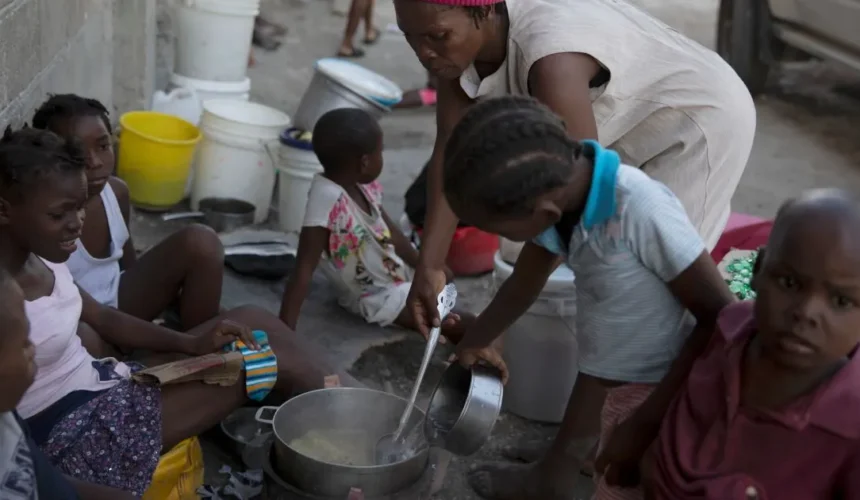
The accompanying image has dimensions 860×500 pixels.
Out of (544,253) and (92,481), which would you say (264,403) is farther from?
(544,253)

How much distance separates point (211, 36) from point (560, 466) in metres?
3.39

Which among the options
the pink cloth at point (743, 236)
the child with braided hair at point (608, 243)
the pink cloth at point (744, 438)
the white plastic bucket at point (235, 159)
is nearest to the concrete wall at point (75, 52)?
the white plastic bucket at point (235, 159)

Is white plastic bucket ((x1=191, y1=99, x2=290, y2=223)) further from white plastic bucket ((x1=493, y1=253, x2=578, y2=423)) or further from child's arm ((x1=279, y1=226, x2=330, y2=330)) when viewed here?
Answer: white plastic bucket ((x1=493, y1=253, x2=578, y2=423))

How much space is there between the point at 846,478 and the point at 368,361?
197 cm

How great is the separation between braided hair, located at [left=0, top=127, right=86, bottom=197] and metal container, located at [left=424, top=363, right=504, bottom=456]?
0.91 m

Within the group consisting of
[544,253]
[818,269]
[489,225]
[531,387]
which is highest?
[818,269]

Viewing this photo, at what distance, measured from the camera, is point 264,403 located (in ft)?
8.87

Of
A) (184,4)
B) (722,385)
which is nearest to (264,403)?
(722,385)

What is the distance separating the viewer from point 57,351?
205 centimetres

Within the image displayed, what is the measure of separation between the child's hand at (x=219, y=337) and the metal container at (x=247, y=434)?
9.7 inches

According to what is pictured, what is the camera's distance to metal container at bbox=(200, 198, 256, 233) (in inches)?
159

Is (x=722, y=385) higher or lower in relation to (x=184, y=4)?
higher

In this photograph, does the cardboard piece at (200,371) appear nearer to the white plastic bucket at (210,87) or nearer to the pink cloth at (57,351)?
the pink cloth at (57,351)

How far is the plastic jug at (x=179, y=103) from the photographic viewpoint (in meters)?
4.66
